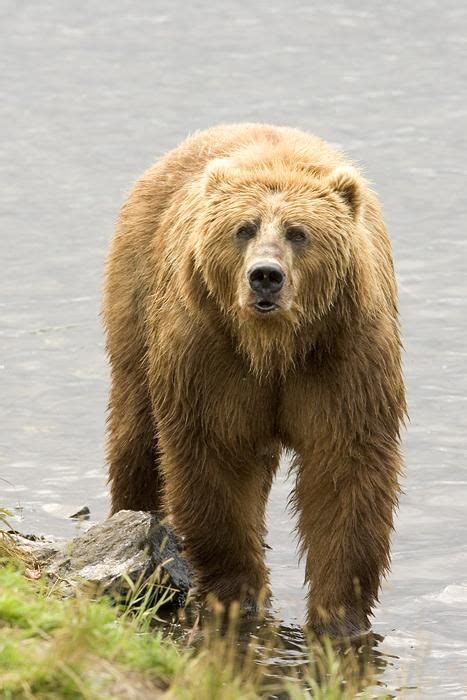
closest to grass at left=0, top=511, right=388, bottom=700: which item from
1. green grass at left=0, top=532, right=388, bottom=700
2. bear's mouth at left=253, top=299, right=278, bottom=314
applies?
green grass at left=0, top=532, right=388, bottom=700

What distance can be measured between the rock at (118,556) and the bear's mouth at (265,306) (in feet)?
4.22

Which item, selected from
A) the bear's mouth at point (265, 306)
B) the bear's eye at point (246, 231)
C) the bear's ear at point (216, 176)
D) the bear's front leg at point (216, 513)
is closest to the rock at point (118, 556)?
the bear's front leg at point (216, 513)

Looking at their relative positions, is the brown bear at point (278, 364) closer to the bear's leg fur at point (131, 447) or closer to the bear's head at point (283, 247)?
the bear's head at point (283, 247)

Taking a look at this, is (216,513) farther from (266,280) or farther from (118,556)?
(266,280)

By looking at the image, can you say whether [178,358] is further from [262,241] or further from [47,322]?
[47,322]

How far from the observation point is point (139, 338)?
9.78m

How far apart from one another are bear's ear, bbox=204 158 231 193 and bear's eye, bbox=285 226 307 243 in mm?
556

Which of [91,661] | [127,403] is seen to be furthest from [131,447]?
[91,661]

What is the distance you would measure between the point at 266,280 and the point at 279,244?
259 mm

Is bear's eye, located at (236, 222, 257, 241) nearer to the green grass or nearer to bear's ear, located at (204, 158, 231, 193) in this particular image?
bear's ear, located at (204, 158, 231, 193)

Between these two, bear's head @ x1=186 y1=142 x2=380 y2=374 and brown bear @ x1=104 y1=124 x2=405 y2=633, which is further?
brown bear @ x1=104 y1=124 x2=405 y2=633

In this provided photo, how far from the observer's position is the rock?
8484 mm

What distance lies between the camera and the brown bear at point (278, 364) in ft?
26.9

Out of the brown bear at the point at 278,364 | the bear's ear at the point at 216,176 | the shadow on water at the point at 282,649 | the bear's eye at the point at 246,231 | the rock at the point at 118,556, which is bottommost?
the shadow on water at the point at 282,649
